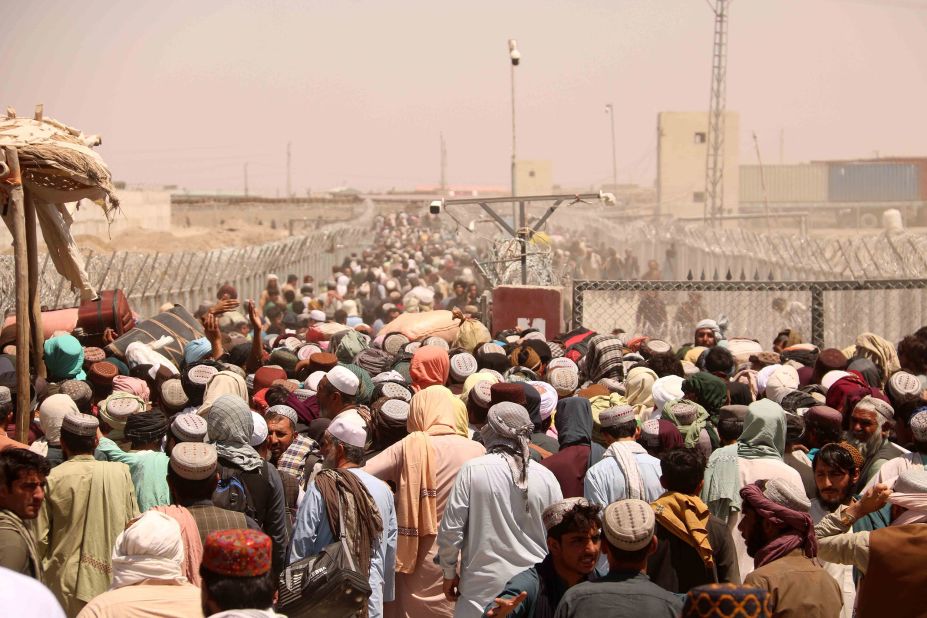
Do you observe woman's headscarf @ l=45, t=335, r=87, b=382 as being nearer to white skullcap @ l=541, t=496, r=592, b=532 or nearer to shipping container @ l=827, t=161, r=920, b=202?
white skullcap @ l=541, t=496, r=592, b=532

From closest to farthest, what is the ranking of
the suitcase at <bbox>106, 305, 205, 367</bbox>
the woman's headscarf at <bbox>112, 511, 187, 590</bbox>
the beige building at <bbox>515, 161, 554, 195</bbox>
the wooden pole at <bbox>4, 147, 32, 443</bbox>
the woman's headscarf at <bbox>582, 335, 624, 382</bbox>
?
the woman's headscarf at <bbox>112, 511, 187, 590</bbox> → the wooden pole at <bbox>4, 147, 32, 443</bbox> → the woman's headscarf at <bbox>582, 335, 624, 382</bbox> → the suitcase at <bbox>106, 305, 205, 367</bbox> → the beige building at <bbox>515, 161, 554, 195</bbox>

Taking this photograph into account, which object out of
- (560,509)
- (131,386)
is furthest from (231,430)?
(131,386)

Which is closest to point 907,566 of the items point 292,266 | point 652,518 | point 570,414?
point 652,518

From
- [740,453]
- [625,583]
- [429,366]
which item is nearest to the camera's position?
[625,583]

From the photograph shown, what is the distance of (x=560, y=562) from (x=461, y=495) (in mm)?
818

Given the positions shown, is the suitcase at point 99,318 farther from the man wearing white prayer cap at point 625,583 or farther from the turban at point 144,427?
the man wearing white prayer cap at point 625,583

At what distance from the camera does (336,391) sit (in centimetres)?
626

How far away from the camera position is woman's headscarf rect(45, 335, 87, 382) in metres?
7.92

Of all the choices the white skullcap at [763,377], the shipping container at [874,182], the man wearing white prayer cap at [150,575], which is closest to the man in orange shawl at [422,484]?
the man wearing white prayer cap at [150,575]

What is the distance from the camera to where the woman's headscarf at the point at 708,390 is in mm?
6832

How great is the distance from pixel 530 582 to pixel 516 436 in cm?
99

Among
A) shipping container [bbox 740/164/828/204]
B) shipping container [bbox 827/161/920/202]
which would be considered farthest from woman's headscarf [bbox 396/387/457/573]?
shipping container [bbox 740/164/828/204]

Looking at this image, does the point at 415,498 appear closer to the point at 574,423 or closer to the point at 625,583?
the point at 574,423

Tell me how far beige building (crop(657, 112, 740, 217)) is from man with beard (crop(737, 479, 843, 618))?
2712 inches
